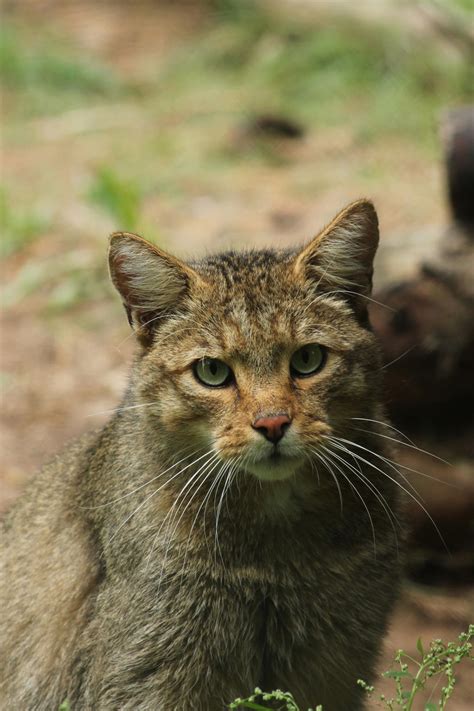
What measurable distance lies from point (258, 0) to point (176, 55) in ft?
6.03

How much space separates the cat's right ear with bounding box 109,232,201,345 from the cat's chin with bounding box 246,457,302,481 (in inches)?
27.3

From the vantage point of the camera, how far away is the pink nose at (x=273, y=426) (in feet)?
11.2

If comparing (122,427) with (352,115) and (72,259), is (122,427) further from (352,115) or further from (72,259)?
(352,115)

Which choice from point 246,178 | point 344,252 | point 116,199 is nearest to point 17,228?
point 116,199

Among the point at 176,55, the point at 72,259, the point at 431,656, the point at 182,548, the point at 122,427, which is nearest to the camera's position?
the point at 431,656

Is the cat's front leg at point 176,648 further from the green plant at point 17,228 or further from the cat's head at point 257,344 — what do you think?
the green plant at point 17,228

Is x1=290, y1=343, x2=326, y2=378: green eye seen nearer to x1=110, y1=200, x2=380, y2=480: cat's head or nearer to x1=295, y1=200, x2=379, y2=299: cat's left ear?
x1=110, y1=200, x2=380, y2=480: cat's head

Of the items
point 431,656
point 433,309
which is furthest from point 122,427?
point 433,309

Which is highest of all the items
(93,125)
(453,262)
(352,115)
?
(93,125)

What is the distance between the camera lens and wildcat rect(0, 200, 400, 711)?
366cm

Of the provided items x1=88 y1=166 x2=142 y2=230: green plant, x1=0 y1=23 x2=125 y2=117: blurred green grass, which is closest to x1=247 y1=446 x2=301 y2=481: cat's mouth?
x1=88 y1=166 x2=142 y2=230: green plant

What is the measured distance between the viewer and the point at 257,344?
360 centimetres

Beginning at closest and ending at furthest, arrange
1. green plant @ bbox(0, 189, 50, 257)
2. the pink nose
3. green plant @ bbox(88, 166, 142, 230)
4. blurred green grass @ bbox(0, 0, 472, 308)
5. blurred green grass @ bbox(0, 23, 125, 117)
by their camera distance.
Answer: the pink nose, green plant @ bbox(88, 166, 142, 230), green plant @ bbox(0, 189, 50, 257), blurred green grass @ bbox(0, 0, 472, 308), blurred green grass @ bbox(0, 23, 125, 117)

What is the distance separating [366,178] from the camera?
10.7 meters
